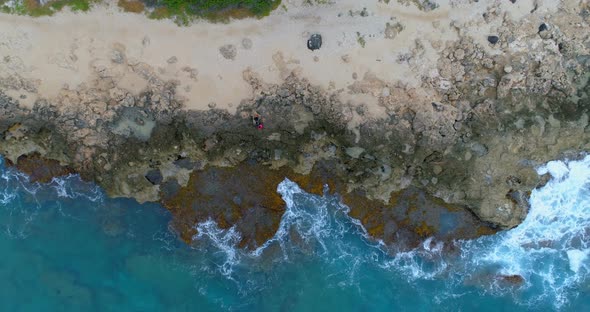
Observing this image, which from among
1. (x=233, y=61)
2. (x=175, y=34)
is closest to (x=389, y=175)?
(x=233, y=61)

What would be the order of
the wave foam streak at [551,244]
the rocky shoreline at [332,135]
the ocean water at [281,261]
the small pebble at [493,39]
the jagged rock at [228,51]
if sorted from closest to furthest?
1. the jagged rock at [228,51]
2. the rocky shoreline at [332,135]
3. the small pebble at [493,39]
4. the ocean water at [281,261]
5. the wave foam streak at [551,244]

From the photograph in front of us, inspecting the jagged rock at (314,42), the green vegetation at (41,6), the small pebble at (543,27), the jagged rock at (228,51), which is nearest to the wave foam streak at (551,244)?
the small pebble at (543,27)

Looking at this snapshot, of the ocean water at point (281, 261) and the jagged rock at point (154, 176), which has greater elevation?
the jagged rock at point (154, 176)

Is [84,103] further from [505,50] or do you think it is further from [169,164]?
[505,50]

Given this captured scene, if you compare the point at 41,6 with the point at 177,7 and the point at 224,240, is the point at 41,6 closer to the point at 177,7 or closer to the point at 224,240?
the point at 177,7

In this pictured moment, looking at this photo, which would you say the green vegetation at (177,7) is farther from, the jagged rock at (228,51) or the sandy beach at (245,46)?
the jagged rock at (228,51)

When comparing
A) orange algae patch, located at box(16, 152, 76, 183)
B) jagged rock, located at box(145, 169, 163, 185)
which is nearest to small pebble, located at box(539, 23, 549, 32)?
jagged rock, located at box(145, 169, 163, 185)

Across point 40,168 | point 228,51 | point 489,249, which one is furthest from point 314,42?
point 40,168
